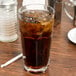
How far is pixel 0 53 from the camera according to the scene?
0.71 meters

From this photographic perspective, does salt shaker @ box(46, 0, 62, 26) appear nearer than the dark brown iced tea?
No

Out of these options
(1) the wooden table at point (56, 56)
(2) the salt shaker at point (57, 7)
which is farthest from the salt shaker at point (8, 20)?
(2) the salt shaker at point (57, 7)

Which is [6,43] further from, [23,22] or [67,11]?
[67,11]

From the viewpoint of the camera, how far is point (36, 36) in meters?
0.61

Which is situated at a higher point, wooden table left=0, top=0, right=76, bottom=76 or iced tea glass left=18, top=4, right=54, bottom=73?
iced tea glass left=18, top=4, right=54, bottom=73

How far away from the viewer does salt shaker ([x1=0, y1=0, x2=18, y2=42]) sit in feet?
2.37

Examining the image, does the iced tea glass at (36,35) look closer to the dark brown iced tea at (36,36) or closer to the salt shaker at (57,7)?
the dark brown iced tea at (36,36)

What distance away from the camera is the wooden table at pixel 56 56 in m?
0.64

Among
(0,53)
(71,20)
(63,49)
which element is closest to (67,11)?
(71,20)

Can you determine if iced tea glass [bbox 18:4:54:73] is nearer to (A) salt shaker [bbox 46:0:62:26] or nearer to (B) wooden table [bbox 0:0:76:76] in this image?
(B) wooden table [bbox 0:0:76:76]

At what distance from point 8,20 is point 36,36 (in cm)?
16

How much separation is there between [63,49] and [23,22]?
0.61 ft

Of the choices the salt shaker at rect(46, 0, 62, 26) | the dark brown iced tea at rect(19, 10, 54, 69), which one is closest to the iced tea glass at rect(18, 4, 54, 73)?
the dark brown iced tea at rect(19, 10, 54, 69)

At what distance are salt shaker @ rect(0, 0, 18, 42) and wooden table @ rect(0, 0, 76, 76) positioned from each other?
0.02 meters
